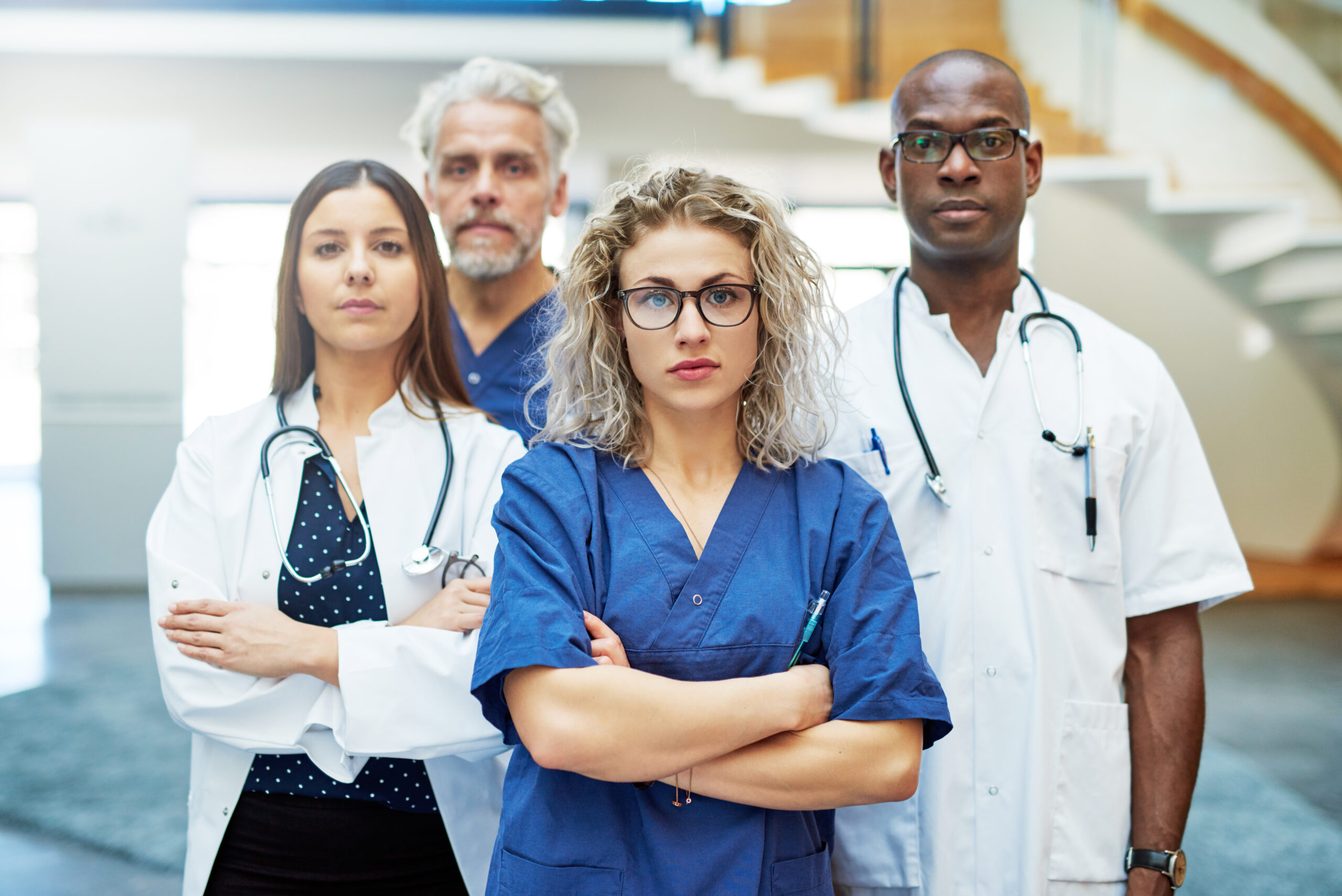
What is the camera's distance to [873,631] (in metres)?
1.12

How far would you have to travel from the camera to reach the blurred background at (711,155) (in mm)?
4852

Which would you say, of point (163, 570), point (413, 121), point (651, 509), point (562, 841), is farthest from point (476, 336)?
point (562, 841)

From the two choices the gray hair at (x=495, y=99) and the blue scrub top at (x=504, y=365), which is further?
the gray hair at (x=495, y=99)

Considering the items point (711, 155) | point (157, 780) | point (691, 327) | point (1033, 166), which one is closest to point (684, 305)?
point (691, 327)

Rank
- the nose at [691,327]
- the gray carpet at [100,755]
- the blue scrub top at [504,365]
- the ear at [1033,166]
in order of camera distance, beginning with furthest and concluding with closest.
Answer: the gray carpet at [100,755]
the blue scrub top at [504,365]
the ear at [1033,166]
the nose at [691,327]

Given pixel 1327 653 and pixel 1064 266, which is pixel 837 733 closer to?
pixel 1327 653

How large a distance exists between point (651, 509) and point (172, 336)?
5.81 m

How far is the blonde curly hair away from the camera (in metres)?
1.24

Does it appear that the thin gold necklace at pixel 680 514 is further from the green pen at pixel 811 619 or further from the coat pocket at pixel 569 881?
the coat pocket at pixel 569 881

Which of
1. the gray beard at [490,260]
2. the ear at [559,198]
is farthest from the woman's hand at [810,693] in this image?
the ear at [559,198]

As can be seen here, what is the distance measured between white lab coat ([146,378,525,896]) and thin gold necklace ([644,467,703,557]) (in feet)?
0.95

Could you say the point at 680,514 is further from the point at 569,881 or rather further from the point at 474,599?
the point at 569,881

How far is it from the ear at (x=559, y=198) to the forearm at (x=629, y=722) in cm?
129

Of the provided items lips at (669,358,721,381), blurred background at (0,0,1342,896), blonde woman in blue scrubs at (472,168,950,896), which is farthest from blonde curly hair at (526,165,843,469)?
blurred background at (0,0,1342,896)
